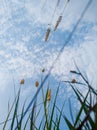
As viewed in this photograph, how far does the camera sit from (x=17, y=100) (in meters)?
1.61

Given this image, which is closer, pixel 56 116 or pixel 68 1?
pixel 68 1

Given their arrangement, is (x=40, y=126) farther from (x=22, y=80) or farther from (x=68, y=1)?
(x=68, y=1)

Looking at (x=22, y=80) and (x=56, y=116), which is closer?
(x=56, y=116)

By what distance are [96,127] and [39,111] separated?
1.28m

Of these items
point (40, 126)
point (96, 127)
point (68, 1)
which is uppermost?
point (68, 1)

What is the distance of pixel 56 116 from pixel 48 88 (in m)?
0.34

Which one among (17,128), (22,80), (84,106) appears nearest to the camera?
(84,106)

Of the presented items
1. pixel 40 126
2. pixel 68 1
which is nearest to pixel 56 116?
pixel 40 126

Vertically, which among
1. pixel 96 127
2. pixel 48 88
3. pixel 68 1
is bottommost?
pixel 96 127

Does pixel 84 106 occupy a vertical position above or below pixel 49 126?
above

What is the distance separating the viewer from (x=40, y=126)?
69.8 inches

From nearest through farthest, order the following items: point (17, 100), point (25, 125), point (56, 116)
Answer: point (17, 100)
point (25, 125)
point (56, 116)

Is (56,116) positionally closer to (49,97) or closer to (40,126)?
(40,126)

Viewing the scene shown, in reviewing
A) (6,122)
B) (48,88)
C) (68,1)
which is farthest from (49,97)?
(68,1)
